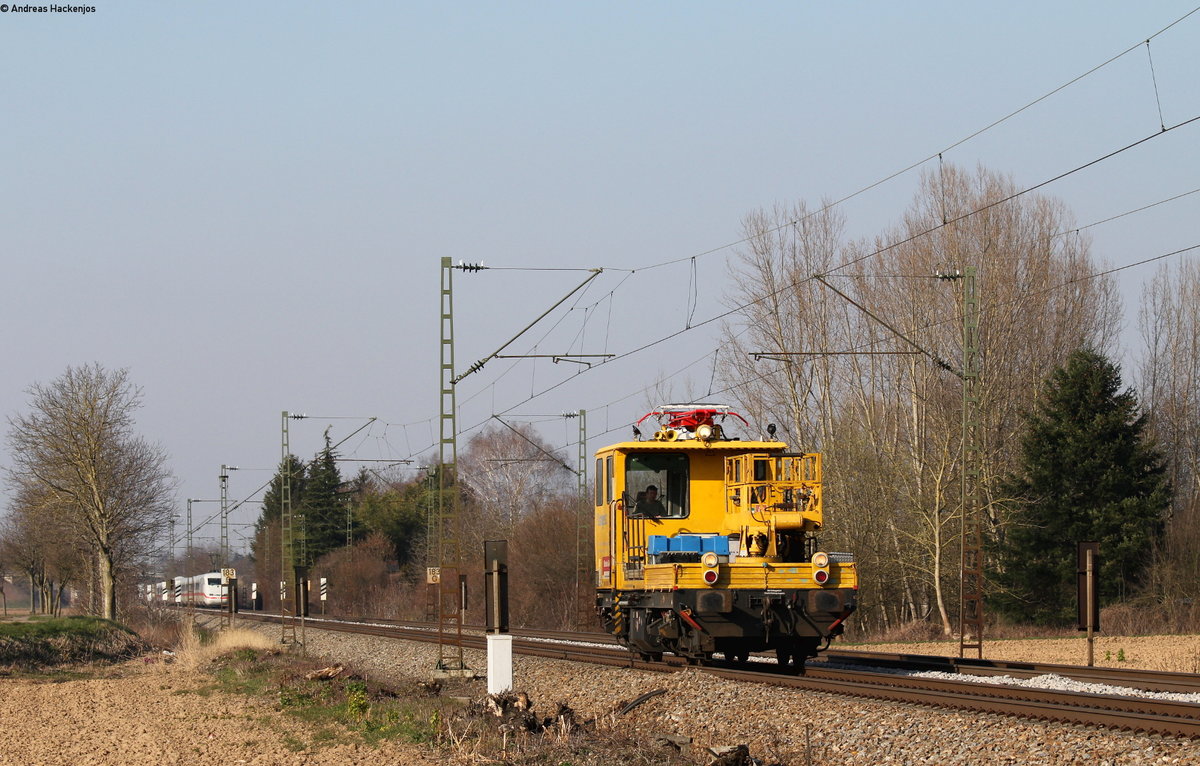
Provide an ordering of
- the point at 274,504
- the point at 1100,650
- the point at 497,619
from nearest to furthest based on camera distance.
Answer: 1. the point at 497,619
2. the point at 1100,650
3. the point at 274,504

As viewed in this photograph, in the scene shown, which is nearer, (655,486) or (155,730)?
(155,730)

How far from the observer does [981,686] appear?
1434 centimetres

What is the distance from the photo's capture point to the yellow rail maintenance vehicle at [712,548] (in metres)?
16.7

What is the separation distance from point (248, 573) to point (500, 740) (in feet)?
417

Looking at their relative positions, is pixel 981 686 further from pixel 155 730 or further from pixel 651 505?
pixel 155 730

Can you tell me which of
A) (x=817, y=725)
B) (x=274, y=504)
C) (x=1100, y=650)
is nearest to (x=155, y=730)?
(x=817, y=725)

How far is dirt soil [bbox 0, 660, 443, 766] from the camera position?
12.9m

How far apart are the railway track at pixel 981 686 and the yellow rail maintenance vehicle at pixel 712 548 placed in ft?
1.89

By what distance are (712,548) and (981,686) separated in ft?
15.8

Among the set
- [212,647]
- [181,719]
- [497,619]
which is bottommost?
[212,647]

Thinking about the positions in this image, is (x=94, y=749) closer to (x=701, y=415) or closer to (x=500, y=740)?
(x=500, y=740)

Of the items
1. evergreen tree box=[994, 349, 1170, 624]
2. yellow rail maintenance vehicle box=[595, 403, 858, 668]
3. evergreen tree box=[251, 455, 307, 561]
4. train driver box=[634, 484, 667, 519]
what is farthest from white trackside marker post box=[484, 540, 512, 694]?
evergreen tree box=[251, 455, 307, 561]

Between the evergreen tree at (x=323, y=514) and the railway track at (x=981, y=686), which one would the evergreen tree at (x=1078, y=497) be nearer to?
the railway track at (x=981, y=686)

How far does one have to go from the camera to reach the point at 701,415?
19.3 m
